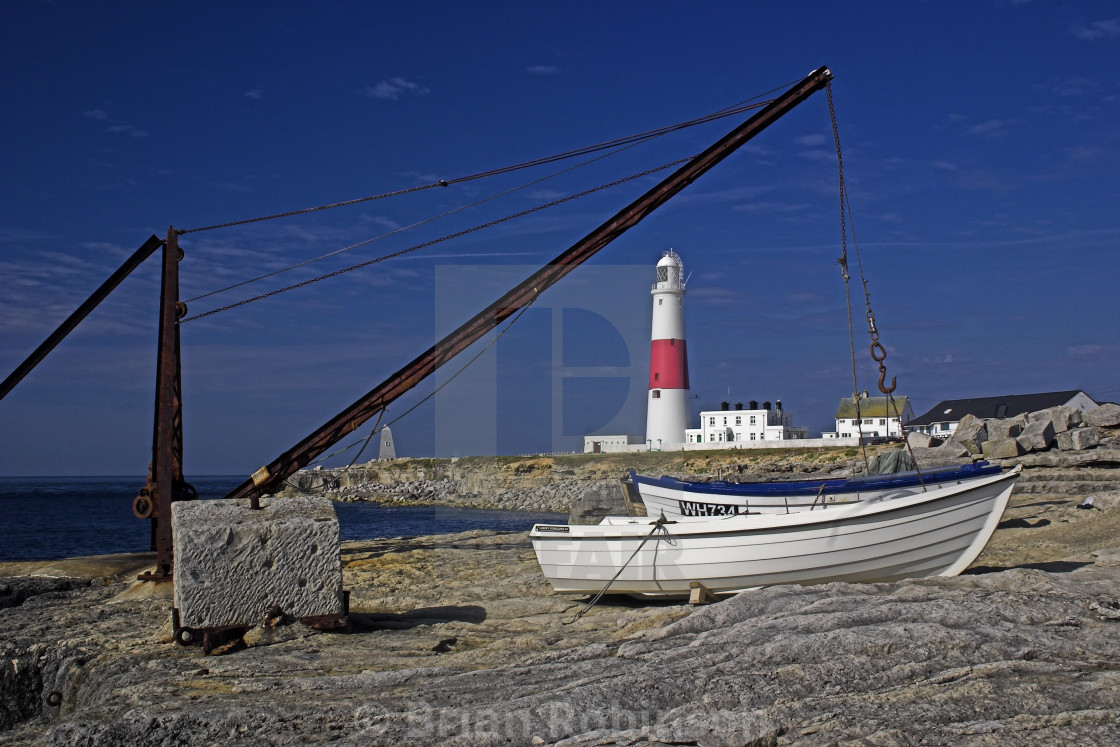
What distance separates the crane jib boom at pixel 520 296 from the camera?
573 inches

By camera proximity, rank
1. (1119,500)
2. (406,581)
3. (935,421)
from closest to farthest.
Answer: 1. (406,581)
2. (1119,500)
3. (935,421)

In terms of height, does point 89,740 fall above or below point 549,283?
below

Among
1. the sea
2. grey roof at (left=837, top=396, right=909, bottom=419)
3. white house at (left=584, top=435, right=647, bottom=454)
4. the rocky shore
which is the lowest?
the sea

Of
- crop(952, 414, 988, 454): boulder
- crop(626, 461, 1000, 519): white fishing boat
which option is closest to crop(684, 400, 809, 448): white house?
crop(952, 414, 988, 454): boulder

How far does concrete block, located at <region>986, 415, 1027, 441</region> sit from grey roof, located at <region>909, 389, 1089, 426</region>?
27.8 meters

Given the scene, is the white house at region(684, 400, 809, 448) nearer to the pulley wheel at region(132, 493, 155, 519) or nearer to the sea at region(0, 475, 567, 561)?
the sea at region(0, 475, 567, 561)

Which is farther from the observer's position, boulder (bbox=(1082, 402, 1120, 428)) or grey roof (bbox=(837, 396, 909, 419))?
grey roof (bbox=(837, 396, 909, 419))

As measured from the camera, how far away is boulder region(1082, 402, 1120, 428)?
1091 inches

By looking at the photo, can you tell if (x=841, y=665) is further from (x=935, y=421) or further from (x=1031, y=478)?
(x=935, y=421)

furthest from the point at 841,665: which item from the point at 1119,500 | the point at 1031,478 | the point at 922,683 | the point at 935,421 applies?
the point at 935,421

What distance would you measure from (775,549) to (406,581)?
6.13m

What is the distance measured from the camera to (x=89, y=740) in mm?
5434

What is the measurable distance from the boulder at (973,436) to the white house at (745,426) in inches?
1167

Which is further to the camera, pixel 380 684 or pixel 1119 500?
pixel 1119 500
